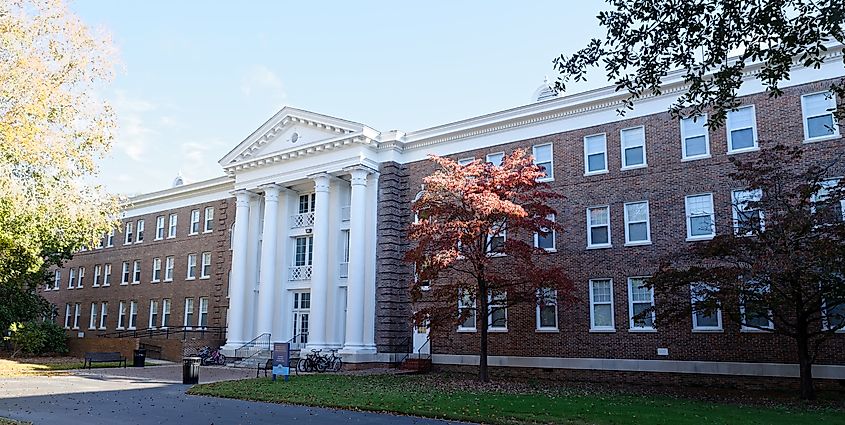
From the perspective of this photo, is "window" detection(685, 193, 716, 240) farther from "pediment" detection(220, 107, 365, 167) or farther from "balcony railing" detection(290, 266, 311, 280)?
"balcony railing" detection(290, 266, 311, 280)

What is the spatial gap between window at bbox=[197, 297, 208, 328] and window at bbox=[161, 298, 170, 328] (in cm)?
278

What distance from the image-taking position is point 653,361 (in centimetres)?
2292

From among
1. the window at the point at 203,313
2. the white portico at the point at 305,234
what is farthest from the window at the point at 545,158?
the window at the point at 203,313

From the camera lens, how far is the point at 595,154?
1010 inches

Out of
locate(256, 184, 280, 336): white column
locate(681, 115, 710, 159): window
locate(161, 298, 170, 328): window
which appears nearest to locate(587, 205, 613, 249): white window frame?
locate(681, 115, 710, 159): window

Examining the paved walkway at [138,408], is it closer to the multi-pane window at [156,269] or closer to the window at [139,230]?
the multi-pane window at [156,269]

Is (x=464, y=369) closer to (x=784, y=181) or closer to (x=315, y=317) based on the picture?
(x=315, y=317)

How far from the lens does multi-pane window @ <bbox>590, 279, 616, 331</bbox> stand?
2419 cm

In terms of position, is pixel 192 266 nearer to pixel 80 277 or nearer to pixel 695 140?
pixel 80 277

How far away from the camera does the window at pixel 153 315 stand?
41.1 metres

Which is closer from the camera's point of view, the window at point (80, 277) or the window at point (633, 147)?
the window at point (633, 147)

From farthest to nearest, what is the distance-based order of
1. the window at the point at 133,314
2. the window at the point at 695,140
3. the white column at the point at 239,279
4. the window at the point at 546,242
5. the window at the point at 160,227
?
the window at the point at 160,227 → the window at the point at 133,314 → the white column at the point at 239,279 → the window at the point at 546,242 → the window at the point at 695,140

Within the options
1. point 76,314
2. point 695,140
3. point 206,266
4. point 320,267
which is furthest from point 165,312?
point 695,140

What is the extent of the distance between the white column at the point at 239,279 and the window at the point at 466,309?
11.8m
